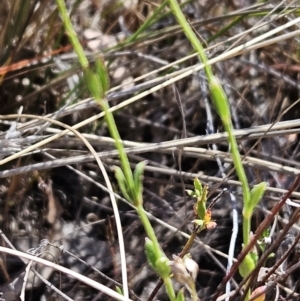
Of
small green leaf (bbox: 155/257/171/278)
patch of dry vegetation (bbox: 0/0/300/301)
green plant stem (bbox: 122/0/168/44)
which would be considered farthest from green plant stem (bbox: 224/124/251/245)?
green plant stem (bbox: 122/0/168/44)

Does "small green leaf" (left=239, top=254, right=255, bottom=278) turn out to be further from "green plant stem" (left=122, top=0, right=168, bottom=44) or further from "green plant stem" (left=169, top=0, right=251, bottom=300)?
"green plant stem" (left=122, top=0, right=168, bottom=44)

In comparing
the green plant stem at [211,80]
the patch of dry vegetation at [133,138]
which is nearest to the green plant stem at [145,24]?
the patch of dry vegetation at [133,138]

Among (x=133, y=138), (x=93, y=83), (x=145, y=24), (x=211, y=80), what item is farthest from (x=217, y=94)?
(x=133, y=138)

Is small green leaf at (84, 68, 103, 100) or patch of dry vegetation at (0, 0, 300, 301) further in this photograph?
patch of dry vegetation at (0, 0, 300, 301)

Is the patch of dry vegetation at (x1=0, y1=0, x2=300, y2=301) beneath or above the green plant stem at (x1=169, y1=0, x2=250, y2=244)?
beneath

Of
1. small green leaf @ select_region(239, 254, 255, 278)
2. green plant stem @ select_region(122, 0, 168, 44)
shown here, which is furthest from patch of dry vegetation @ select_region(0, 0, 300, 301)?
small green leaf @ select_region(239, 254, 255, 278)

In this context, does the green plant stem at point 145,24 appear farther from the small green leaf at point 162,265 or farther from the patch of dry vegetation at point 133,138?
the small green leaf at point 162,265

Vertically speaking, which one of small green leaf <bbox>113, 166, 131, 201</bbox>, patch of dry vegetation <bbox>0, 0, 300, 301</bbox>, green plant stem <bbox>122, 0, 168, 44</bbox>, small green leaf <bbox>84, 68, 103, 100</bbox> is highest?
small green leaf <bbox>84, 68, 103, 100</bbox>

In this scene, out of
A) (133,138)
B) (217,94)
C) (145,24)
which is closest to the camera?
(217,94)

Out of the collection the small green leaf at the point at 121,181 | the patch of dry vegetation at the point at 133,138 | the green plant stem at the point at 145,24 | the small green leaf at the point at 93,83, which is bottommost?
the patch of dry vegetation at the point at 133,138

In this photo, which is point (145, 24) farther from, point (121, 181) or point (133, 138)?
point (121, 181)

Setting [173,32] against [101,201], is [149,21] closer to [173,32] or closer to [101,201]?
[173,32]

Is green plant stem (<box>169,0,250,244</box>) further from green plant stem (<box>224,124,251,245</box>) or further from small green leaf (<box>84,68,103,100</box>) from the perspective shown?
small green leaf (<box>84,68,103,100</box>)
